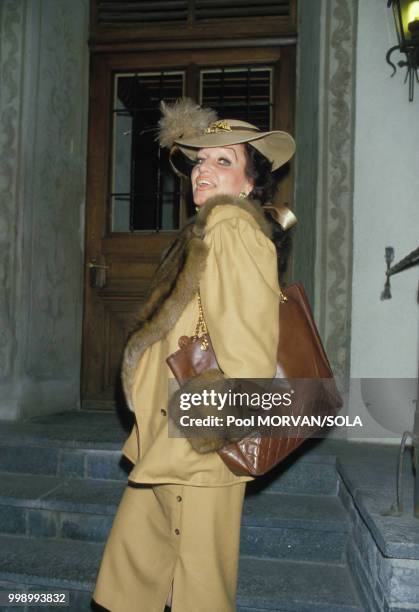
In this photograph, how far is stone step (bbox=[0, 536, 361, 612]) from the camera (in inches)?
87.0

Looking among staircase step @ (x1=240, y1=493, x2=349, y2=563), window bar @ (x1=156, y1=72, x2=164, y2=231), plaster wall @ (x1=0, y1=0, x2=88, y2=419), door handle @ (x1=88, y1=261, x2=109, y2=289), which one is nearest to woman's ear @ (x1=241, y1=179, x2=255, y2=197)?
staircase step @ (x1=240, y1=493, x2=349, y2=563)

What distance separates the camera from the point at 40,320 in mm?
3908

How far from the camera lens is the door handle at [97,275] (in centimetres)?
430

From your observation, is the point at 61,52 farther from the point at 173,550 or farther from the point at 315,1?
the point at 173,550

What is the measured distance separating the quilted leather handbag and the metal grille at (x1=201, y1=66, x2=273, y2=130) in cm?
281

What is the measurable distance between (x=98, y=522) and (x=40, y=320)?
65.4 inches

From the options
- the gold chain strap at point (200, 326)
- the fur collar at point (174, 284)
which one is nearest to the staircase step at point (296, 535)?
the fur collar at point (174, 284)

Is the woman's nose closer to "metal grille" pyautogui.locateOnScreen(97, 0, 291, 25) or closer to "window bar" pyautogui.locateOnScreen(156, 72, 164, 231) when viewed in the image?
"window bar" pyautogui.locateOnScreen(156, 72, 164, 231)

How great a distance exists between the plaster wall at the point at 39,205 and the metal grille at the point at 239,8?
95 cm

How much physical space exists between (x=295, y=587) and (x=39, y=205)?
9.48 feet

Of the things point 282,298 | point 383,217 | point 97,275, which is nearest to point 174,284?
point 282,298

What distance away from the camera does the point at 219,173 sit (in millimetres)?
1790

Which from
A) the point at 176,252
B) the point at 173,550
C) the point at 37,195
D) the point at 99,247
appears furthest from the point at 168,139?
the point at 99,247

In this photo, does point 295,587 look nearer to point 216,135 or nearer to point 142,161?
point 216,135
